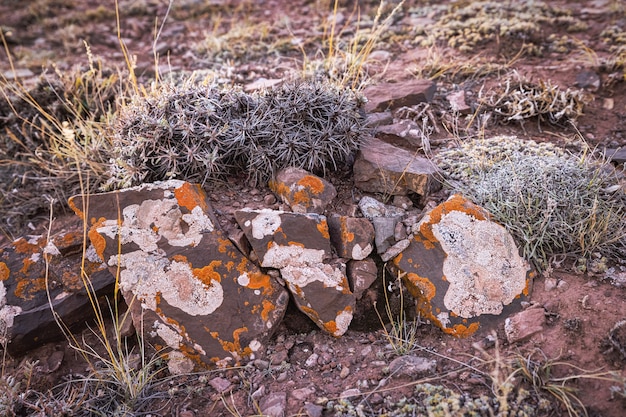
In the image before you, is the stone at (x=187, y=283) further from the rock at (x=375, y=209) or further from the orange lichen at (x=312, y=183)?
the rock at (x=375, y=209)

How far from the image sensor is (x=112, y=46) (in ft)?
23.1

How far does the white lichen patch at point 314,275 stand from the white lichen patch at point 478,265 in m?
0.67

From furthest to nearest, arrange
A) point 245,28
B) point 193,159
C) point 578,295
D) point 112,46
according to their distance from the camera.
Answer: point 112,46 → point 245,28 → point 193,159 → point 578,295

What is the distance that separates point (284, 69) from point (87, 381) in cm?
380

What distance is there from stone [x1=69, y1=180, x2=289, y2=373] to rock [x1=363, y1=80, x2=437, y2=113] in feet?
6.36

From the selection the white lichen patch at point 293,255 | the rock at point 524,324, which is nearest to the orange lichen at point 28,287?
the white lichen patch at point 293,255

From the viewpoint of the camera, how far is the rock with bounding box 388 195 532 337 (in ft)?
9.85

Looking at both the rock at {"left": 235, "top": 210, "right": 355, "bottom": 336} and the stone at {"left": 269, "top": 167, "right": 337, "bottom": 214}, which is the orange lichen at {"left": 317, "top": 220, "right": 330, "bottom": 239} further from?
the stone at {"left": 269, "top": 167, "right": 337, "bottom": 214}

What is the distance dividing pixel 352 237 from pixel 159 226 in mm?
1249

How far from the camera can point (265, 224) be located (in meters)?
3.14

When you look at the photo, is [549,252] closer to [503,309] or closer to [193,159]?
[503,309]

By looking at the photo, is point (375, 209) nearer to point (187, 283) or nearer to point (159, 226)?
point (187, 283)

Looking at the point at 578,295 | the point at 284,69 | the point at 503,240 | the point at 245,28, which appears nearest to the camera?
the point at 578,295

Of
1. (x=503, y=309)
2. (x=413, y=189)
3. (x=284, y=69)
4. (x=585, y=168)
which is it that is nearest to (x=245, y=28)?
(x=284, y=69)
